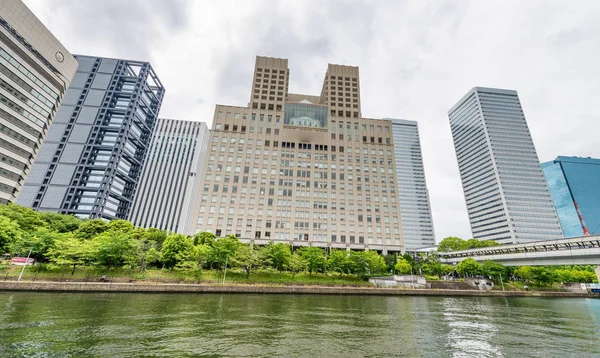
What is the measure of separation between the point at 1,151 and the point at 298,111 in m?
94.1

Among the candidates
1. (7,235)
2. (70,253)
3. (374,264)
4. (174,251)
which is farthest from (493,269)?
(7,235)

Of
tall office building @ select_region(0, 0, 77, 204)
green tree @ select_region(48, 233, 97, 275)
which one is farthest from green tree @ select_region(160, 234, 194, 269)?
tall office building @ select_region(0, 0, 77, 204)

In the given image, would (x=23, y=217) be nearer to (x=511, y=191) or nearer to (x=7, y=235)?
(x=7, y=235)

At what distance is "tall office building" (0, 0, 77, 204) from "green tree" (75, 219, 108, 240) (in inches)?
1297

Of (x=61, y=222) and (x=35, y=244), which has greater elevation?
(x=61, y=222)

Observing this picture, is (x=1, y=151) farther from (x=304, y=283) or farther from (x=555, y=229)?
(x=555, y=229)

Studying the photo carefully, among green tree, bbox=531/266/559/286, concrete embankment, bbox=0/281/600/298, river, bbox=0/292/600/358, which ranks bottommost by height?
river, bbox=0/292/600/358

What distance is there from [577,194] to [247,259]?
814 ft

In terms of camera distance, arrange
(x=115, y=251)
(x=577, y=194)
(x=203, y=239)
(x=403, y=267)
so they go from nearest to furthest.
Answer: (x=115, y=251) → (x=203, y=239) → (x=403, y=267) → (x=577, y=194)

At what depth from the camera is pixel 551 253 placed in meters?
52.7

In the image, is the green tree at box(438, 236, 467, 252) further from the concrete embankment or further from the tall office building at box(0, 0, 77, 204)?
the tall office building at box(0, 0, 77, 204)

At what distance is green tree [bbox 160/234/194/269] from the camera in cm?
5303

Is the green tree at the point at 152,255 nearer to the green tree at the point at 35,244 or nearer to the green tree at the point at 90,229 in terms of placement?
the green tree at the point at 35,244

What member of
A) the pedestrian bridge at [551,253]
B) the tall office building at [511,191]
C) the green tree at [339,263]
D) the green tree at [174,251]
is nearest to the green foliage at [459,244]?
the pedestrian bridge at [551,253]
